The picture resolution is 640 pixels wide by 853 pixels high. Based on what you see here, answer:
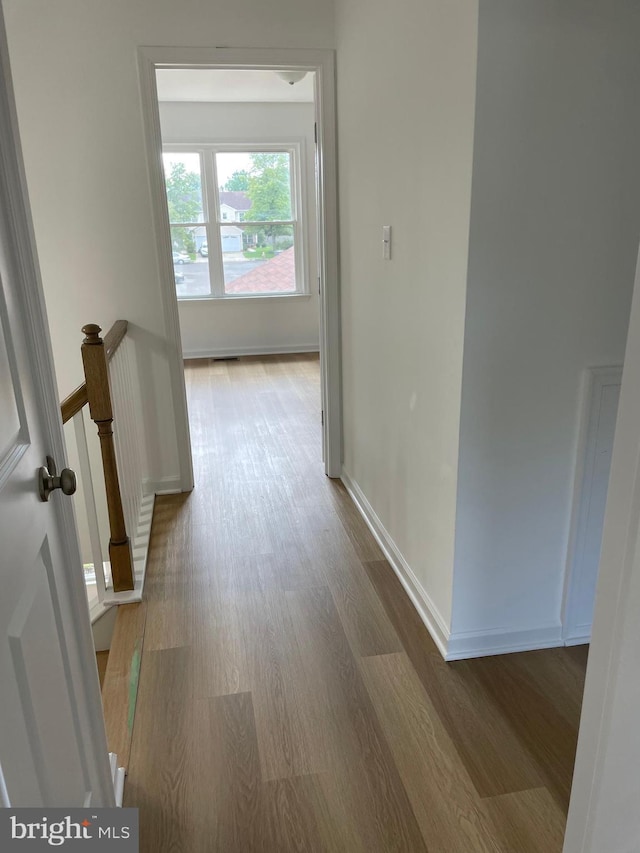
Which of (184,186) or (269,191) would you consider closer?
(184,186)

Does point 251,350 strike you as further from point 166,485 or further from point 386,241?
point 386,241

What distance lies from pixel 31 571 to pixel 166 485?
248cm

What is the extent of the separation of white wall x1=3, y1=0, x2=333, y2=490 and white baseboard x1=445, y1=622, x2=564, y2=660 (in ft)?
6.72

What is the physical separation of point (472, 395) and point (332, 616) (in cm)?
100

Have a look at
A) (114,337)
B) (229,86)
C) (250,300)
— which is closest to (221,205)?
(250,300)

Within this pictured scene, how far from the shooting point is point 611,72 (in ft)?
5.43

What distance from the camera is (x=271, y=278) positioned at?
7125mm

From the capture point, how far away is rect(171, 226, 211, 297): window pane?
6789 millimetres

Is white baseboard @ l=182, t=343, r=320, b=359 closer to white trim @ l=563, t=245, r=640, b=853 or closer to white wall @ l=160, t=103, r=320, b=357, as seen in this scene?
white wall @ l=160, t=103, r=320, b=357

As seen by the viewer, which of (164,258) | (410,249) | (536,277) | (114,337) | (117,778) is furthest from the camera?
(164,258)

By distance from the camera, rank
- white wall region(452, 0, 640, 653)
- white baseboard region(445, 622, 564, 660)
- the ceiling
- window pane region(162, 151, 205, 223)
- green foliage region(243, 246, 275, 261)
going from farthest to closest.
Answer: green foliage region(243, 246, 275, 261), window pane region(162, 151, 205, 223), the ceiling, white baseboard region(445, 622, 564, 660), white wall region(452, 0, 640, 653)

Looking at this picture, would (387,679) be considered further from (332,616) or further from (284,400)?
(284,400)

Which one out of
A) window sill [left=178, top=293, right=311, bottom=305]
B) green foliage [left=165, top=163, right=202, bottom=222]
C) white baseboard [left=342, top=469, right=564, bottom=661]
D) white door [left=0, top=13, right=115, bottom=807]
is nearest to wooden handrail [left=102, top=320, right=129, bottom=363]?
white door [left=0, top=13, right=115, bottom=807]

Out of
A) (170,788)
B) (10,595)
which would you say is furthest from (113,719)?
(10,595)
